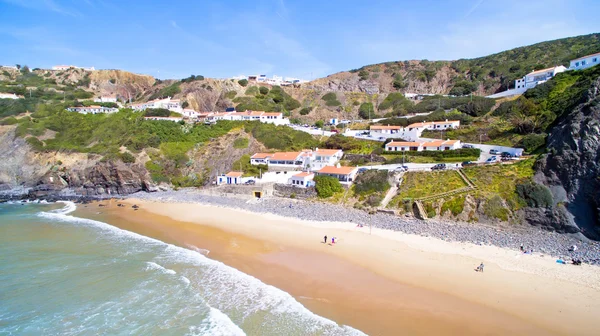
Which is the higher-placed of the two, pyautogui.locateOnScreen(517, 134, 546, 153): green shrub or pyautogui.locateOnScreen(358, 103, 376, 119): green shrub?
pyautogui.locateOnScreen(358, 103, 376, 119): green shrub

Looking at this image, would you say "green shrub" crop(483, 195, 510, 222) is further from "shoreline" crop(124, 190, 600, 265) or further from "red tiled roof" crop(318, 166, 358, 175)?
"red tiled roof" crop(318, 166, 358, 175)

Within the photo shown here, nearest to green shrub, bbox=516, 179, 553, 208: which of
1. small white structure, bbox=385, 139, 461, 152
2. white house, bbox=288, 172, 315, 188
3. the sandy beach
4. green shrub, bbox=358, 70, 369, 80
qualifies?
the sandy beach

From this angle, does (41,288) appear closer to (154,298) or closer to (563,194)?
(154,298)

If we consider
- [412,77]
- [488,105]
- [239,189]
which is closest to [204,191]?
[239,189]

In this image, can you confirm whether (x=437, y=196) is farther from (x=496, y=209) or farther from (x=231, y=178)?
(x=231, y=178)

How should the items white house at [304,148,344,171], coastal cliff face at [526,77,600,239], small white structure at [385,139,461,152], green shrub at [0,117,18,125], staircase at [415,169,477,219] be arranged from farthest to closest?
1. green shrub at [0,117,18,125]
2. white house at [304,148,344,171]
3. small white structure at [385,139,461,152]
4. staircase at [415,169,477,219]
5. coastal cliff face at [526,77,600,239]

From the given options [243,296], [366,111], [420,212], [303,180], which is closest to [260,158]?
[303,180]
